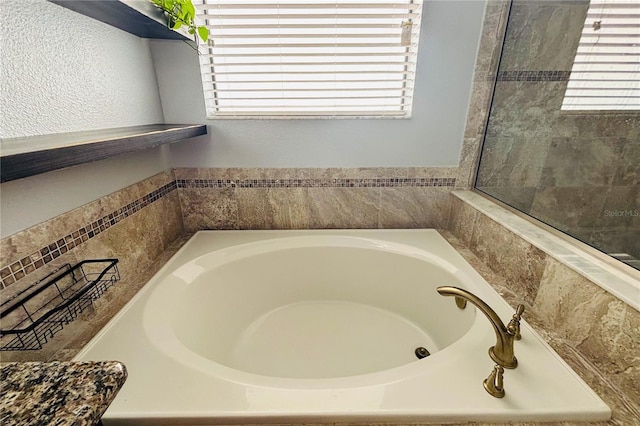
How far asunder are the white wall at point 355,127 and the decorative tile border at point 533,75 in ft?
0.60

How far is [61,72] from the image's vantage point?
0.82 meters

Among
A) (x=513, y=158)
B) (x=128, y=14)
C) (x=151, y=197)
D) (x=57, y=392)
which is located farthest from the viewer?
(x=513, y=158)

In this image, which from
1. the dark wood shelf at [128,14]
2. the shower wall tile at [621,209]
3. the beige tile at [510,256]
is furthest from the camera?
the shower wall tile at [621,209]

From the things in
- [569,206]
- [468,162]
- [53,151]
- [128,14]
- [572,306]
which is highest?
[128,14]

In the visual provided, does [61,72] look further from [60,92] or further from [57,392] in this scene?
[57,392]

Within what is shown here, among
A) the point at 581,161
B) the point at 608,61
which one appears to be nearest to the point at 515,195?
the point at 581,161

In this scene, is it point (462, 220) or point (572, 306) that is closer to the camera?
point (572, 306)

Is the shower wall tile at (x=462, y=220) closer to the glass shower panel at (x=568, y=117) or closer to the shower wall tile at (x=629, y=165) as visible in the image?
the glass shower panel at (x=568, y=117)

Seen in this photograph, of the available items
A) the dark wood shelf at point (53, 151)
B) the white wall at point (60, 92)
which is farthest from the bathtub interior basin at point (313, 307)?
the dark wood shelf at point (53, 151)

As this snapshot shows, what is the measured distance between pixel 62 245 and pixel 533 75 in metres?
2.12

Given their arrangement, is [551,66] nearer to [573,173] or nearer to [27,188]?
[573,173]

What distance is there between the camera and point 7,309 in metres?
0.65

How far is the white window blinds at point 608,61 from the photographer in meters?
1.34

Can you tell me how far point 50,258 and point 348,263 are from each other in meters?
1.19
